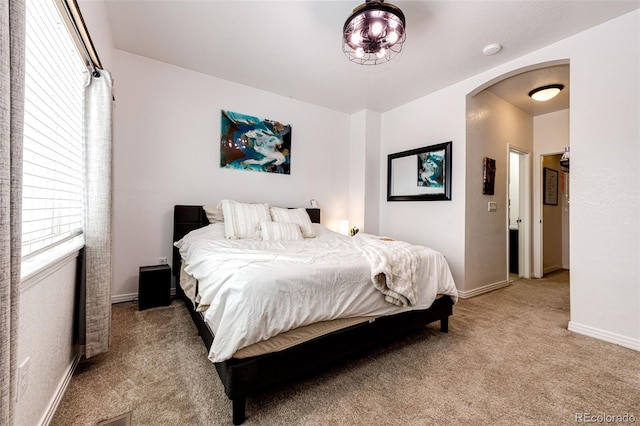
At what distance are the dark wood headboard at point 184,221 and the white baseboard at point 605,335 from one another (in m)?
3.90

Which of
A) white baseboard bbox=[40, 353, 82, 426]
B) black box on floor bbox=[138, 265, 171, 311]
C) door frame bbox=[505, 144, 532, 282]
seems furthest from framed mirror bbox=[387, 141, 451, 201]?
white baseboard bbox=[40, 353, 82, 426]

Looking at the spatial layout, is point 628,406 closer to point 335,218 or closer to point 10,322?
point 10,322

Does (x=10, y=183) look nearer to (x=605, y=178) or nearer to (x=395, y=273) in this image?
(x=395, y=273)

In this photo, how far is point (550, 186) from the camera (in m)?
4.82

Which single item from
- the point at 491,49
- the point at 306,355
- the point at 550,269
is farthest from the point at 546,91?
the point at 306,355

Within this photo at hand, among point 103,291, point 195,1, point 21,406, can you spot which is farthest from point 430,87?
point 21,406

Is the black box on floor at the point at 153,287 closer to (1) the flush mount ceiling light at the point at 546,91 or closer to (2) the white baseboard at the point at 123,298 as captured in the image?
(2) the white baseboard at the point at 123,298

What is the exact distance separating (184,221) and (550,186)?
6.05m

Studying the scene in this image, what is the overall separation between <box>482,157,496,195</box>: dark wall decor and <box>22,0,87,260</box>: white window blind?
4205mm

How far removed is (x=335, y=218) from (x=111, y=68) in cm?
339

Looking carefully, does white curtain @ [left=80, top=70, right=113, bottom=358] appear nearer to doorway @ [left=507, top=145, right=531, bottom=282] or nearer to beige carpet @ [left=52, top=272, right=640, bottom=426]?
beige carpet @ [left=52, top=272, right=640, bottom=426]

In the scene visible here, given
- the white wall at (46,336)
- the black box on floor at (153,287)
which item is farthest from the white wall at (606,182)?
the black box on floor at (153,287)

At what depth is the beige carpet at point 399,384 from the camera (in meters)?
1.37

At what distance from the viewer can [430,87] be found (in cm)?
359
